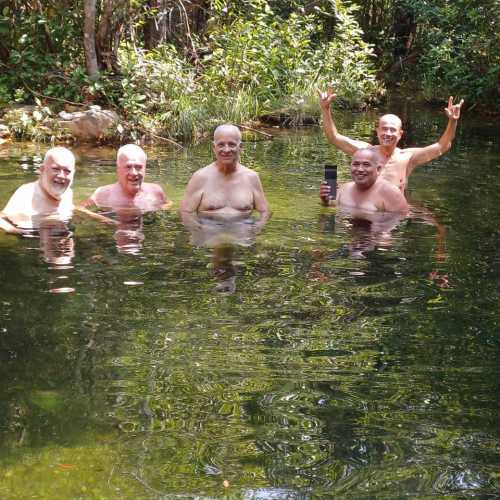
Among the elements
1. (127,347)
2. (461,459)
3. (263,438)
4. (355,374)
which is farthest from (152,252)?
(461,459)

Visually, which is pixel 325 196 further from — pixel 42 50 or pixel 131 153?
pixel 42 50

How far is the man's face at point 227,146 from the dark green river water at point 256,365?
2.46 ft

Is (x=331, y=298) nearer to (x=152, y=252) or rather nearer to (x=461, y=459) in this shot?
(x=152, y=252)

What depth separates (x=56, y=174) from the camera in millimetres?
7820

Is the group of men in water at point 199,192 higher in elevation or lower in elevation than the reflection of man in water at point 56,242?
higher

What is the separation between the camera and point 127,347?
4824 mm

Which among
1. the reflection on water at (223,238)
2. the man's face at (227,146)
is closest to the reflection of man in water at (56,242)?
the reflection on water at (223,238)

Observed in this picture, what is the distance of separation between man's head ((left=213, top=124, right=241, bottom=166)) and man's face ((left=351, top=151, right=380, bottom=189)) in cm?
124

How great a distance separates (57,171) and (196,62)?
9475 mm

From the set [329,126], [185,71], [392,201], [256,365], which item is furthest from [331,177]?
[185,71]

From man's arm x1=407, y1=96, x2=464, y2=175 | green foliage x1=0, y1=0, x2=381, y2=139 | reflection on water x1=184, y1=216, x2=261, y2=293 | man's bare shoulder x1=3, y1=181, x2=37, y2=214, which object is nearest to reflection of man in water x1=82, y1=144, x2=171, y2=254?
reflection on water x1=184, y1=216, x2=261, y2=293

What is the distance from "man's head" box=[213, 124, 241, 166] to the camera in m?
8.02

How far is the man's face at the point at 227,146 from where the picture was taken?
8023mm

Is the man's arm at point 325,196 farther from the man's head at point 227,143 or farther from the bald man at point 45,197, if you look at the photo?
the bald man at point 45,197
